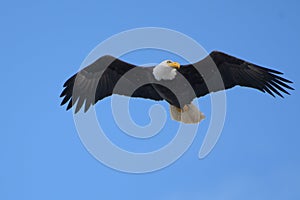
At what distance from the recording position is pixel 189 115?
7.82 m

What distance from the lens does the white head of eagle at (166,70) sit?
23.9 feet

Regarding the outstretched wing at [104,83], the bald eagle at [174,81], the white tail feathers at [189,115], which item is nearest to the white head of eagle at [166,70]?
the bald eagle at [174,81]

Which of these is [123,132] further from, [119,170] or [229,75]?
[229,75]

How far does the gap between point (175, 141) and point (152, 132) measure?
42 centimetres

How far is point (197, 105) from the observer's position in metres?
7.97

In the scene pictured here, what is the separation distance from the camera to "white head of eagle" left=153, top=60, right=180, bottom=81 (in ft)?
23.9

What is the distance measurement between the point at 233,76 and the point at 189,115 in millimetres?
961

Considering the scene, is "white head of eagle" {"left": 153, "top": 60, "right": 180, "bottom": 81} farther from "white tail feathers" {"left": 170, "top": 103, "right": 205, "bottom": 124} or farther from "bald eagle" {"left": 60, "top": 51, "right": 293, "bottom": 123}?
"white tail feathers" {"left": 170, "top": 103, "right": 205, "bottom": 124}

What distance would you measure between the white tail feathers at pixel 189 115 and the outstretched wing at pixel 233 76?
288 mm

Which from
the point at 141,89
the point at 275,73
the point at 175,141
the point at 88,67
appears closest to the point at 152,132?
the point at 175,141

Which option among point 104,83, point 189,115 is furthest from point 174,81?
point 104,83

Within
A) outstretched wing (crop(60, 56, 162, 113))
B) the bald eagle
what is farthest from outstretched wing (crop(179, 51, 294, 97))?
outstretched wing (crop(60, 56, 162, 113))

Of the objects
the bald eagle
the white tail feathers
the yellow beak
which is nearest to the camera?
the yellow beak

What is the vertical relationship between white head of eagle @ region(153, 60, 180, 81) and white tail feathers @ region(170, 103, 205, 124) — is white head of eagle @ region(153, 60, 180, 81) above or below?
above
